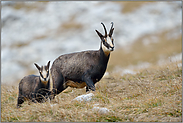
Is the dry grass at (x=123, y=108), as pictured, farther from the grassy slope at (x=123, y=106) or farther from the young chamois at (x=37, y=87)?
the young chamois at (x=37, y=87)

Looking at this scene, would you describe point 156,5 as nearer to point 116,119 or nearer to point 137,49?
point 137,49

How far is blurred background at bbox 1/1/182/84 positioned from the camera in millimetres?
45062

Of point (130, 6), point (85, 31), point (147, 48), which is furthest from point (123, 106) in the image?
point (130, 6)

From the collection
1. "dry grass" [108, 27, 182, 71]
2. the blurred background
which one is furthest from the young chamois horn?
the blurred background

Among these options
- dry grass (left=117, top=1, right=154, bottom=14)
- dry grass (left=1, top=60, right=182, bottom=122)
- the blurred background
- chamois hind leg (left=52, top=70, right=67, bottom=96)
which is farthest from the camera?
dry grass (left=117, top=1, right=154, bottom=14)

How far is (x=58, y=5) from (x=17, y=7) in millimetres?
13940

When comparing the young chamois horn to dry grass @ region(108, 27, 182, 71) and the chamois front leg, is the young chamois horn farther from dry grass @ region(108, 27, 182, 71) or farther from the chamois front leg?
dry grass @ region(108, 27, 182, 71)

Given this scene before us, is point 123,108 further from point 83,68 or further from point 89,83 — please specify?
point 83,68

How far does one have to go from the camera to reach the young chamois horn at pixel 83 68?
26.8ft

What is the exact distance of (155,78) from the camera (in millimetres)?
9797

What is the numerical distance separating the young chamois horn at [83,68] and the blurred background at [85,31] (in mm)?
29865

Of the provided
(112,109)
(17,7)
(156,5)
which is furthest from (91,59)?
(17,7)

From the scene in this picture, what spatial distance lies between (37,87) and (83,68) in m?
1.76

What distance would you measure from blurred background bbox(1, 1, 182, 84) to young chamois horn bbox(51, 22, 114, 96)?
98.0 feet
